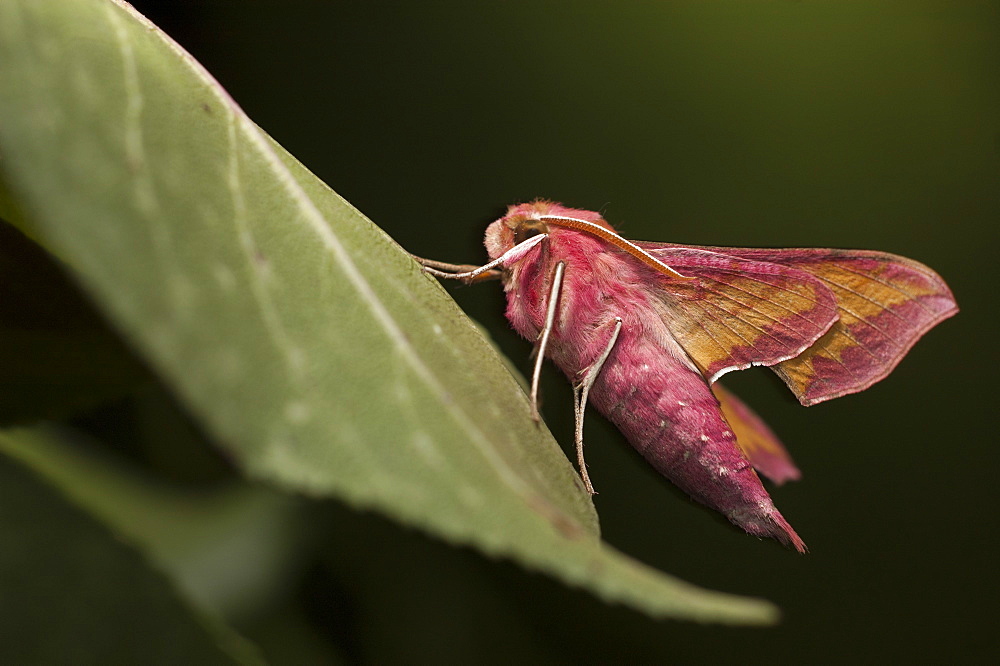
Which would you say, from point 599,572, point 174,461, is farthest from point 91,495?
point 599,572

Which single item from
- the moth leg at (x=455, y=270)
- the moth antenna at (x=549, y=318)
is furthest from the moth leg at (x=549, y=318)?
the moth leg at (x=455, y=270)

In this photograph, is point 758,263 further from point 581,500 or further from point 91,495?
point 91,495

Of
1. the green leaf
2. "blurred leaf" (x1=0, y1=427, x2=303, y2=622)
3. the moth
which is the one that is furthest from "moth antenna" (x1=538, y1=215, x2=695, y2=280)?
"blurred leaf" (x1=0, y1=427, x2=303, y2=622)

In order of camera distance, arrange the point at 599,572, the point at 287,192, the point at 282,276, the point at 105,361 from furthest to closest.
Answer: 1. the point at 105,361
2. the point at 287,192
3. the point at 282,276
4. the point at 599,572

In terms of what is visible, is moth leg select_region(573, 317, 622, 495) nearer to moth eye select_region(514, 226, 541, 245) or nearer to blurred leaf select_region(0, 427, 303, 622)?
moth eye select_region(514, 226, 541, 245)

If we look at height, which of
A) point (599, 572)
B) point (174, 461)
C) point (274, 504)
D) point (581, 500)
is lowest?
point (274, 504)

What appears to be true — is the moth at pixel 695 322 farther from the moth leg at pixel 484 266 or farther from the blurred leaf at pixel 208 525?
the blurred leaf at pixel 208 525
